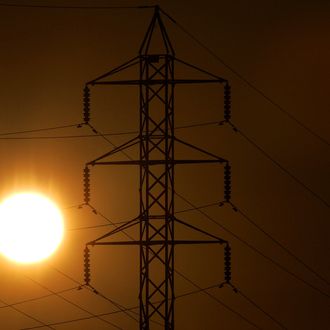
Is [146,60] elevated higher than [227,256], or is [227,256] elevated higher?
[146,60]

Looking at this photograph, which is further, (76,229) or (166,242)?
(76,229)

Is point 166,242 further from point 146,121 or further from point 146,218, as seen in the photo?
point 146,121

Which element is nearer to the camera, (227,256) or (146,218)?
(146,218)

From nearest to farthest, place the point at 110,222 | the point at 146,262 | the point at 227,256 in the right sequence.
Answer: the point at 146,262, the point at 227,256, the point at 110,222

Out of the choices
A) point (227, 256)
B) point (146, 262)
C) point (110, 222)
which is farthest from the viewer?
point (110, 222)

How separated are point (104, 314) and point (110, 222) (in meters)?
2.29

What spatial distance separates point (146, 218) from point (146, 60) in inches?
112

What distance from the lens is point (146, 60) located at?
1524 centimetres

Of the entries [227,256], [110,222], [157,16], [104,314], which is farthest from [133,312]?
[157,16]

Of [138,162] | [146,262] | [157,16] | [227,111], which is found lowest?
[146,262]

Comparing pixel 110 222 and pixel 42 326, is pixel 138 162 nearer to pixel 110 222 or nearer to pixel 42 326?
pixel 110 222

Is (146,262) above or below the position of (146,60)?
below

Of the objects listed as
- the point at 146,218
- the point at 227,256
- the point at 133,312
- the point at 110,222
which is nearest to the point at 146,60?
the point at 146,218

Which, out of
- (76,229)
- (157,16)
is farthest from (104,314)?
(157,16)
